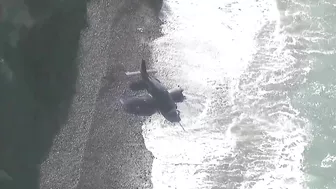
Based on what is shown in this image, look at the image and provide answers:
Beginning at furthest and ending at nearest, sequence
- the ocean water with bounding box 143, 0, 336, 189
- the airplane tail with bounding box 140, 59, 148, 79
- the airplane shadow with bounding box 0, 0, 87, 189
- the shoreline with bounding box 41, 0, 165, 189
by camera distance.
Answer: the airplane tail with bounding box 140, 59, 148, 79 < the ocean water with bounding box 143, 0, 336, 189 < the shoreline with bounding box 41, 0, 165, 189 < the airplane shadow with bounding box 0, 0, 87, 189

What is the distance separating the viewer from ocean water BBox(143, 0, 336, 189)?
48.1ft

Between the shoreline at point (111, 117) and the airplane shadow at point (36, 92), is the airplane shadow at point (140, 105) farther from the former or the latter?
the airplane shadow at point (36, 92)

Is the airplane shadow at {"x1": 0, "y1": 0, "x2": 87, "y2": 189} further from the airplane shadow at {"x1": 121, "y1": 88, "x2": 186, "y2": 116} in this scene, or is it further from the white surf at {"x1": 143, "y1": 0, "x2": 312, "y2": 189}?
the white surf at {"x1": 143, "y1": 0, "x2": 312, "y2": 189}

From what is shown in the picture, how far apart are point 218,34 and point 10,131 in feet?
23.8

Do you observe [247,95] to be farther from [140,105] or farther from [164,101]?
[140,105]

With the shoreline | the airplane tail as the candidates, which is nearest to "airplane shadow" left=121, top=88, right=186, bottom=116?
the shoreline

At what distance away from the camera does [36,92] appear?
15.1 m

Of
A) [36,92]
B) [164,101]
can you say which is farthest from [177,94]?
[36,92]

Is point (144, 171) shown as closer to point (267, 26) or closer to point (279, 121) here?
point (279, 121)

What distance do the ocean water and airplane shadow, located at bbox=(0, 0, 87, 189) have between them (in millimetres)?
2534

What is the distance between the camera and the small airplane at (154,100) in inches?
625

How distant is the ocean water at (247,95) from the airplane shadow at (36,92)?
Answer: 2.53 meters

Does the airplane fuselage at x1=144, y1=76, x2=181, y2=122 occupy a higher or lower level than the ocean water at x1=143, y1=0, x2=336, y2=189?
lower

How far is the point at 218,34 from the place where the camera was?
58.5 ft
